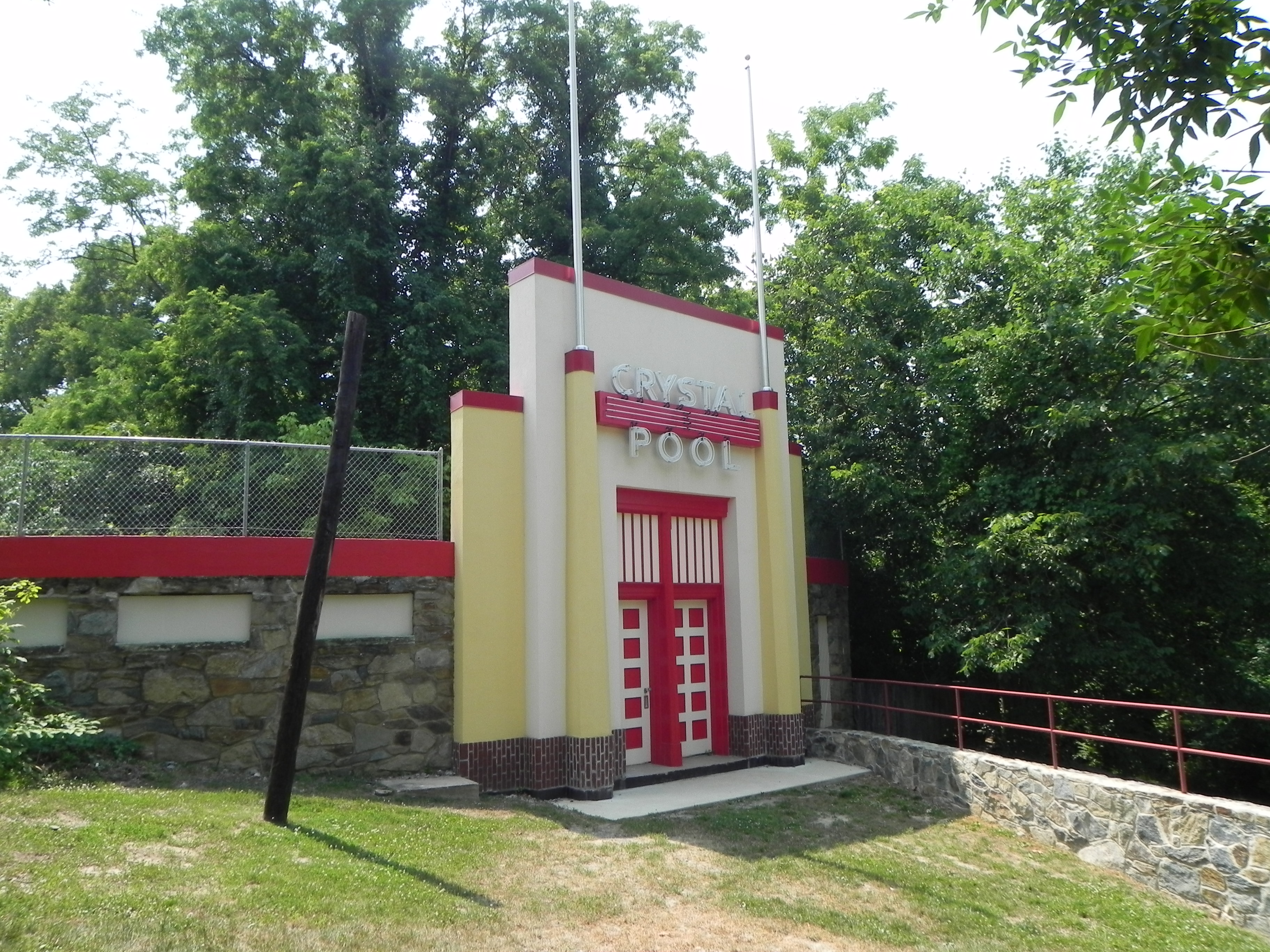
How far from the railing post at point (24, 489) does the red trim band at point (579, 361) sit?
19.6 ft

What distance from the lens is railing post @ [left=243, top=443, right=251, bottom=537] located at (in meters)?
10.5

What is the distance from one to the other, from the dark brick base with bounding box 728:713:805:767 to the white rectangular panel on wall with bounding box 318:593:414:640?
16.1 feet

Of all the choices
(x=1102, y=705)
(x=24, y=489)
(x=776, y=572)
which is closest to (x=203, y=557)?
(x=24, y=489)

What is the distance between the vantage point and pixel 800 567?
15.1 metres

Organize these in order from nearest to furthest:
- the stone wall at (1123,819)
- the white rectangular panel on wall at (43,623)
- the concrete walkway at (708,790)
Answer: the stone wall at (1123,819) → the white rectangular panel on wall at (43,623) → the concrete walkway at (708,790)

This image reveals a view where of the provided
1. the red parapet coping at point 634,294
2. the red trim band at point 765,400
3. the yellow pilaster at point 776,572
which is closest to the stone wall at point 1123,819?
the yellow pilaster at point 776,572

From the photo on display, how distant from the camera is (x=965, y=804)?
11125 mm

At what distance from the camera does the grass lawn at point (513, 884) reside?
5.85m

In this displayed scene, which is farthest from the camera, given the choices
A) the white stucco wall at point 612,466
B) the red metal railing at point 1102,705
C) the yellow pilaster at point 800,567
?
the yellow pilaster at point 800,567

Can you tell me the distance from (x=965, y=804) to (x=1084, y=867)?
193 centimetres

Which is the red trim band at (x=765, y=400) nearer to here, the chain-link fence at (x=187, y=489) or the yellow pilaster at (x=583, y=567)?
the yellow pilaster at (x=583, y=567)

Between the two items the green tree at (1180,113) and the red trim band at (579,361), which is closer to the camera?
the green tree at (1180,113)

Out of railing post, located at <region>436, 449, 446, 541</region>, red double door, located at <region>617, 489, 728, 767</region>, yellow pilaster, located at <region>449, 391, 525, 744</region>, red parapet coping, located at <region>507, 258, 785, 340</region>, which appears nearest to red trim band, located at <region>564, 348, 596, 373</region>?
yellow pilaster, located at <region>449, 391, 525, 744</region>

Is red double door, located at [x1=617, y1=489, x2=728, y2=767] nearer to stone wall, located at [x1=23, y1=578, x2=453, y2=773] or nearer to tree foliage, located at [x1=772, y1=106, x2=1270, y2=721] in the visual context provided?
stone wall, located at [x1=23, y1=578, x2=453, y2=773]
